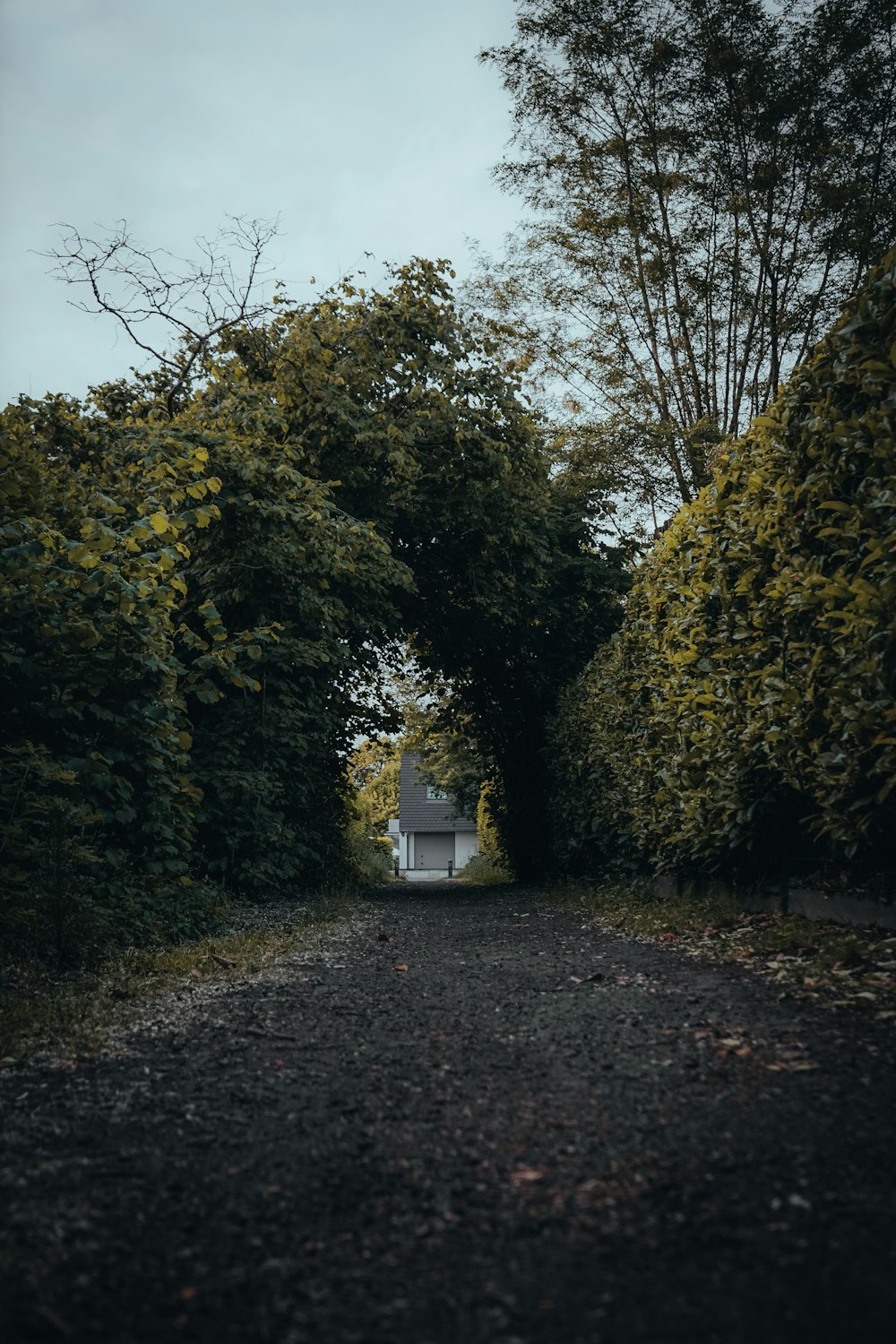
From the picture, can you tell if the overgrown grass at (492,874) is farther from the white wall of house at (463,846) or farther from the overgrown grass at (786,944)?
the white wall of house at (463,846)

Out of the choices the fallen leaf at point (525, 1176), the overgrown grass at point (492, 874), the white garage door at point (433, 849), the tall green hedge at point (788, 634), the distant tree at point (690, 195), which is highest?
the distant tree at point (690, 195)

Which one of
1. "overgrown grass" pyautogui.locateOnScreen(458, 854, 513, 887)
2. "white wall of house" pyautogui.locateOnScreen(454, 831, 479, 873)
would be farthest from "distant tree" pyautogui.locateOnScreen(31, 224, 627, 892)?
"white wall of house" pyautogui.locateOnScreen(454, 831, 479, 873)

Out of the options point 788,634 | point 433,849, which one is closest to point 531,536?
point 788,634

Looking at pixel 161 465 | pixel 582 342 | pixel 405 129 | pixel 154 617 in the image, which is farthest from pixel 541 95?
pixel 154 617

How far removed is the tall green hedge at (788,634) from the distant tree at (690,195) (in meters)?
6.99

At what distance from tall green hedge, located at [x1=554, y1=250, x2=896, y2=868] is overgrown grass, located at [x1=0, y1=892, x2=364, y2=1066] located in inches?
128

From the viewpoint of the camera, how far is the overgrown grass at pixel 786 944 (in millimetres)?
4105

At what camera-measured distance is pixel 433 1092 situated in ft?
10.5

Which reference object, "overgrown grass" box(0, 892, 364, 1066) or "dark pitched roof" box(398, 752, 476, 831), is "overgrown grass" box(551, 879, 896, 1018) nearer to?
"overgrown grass" box(0, 892, 364, 1066)

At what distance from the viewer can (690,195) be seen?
1483cm

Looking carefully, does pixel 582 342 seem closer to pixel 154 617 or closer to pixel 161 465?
pixel 161 465

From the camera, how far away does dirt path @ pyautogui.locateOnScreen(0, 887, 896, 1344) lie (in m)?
1.79

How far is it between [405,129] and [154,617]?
16.7 ft

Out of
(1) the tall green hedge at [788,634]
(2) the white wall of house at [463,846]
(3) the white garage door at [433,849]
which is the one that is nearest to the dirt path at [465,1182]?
(1) the tall green hedge at [788,634]
